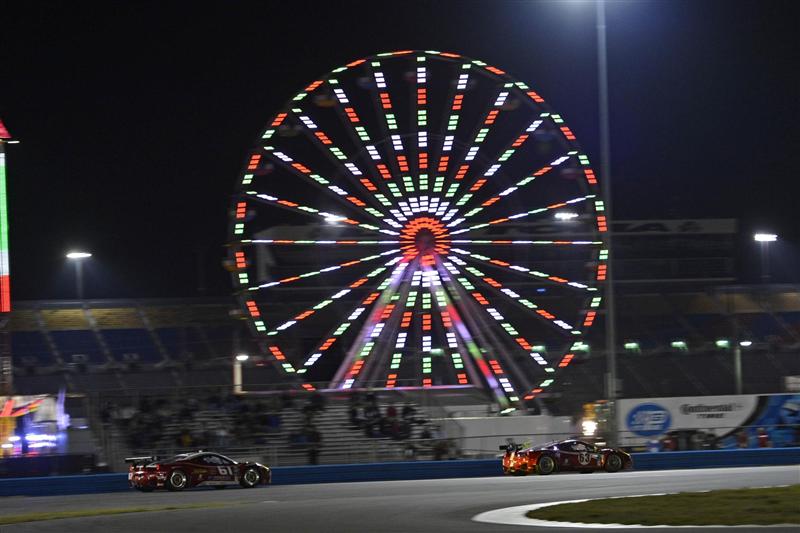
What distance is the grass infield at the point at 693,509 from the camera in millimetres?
15383

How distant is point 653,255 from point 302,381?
141ft

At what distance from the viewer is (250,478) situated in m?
28.1

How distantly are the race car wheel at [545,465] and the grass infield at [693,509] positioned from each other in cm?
981

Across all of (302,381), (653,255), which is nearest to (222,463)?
(302,381)

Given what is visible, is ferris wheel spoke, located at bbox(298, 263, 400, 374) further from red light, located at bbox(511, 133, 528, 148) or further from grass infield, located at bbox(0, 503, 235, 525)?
grass infield, located at bbox(0, 503, 235, 525)

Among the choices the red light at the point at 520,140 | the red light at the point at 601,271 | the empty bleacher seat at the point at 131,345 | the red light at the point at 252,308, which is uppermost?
the red light at the point at 520,140

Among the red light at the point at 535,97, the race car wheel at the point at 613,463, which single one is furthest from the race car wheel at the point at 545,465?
the red light at the point at 535,97

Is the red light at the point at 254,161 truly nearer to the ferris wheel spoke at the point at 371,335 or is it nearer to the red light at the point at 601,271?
A: the ferris wheel spoke at the point at 371,335

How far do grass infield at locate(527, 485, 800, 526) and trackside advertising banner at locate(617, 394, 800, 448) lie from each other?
14940 mm

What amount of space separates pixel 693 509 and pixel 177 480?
13.5 metres

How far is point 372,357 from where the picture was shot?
36.0 meters

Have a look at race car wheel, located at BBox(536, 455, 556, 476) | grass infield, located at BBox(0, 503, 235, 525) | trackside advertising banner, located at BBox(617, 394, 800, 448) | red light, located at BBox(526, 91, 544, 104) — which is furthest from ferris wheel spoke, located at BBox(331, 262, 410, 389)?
grass infield, located at BBox(0, 503, 235, 525)

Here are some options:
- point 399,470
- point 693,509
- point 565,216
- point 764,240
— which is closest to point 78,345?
point 565,216

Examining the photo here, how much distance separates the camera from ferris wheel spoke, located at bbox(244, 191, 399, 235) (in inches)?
1416
